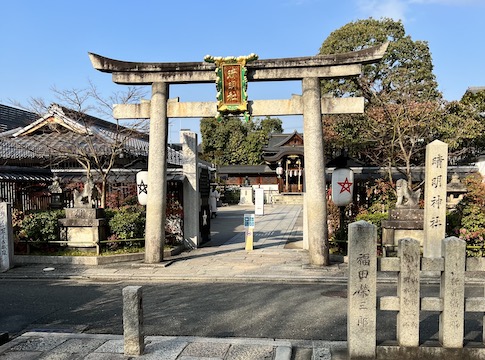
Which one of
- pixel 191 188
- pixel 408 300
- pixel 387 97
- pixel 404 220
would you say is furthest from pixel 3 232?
pixel 387 97

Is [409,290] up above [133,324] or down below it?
above

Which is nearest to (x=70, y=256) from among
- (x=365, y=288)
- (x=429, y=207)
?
(x=365, y=288)

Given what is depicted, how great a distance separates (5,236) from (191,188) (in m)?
6.13

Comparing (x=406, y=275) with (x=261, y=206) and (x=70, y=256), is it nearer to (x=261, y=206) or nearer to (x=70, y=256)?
(x=70, y=256)

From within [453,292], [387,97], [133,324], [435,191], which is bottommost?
[133,324]

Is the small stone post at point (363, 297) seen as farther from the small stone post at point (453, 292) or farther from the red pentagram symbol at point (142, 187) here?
the red pentagram symbol at point (142, 187)

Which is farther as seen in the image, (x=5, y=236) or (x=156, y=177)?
(x=156, y=177)

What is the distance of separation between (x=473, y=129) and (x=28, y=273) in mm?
19068


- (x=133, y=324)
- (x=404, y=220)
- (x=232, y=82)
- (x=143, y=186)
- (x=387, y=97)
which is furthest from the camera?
(x=387, y=97)

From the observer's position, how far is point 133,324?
4887 millimetres

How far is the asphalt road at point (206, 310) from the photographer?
6.00 meters

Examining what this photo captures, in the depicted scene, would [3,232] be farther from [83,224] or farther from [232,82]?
[232,82]

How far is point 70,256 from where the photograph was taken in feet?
37.4

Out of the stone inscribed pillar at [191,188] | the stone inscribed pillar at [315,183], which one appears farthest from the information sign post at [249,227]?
the stone inscribed pillar at [315,183]
